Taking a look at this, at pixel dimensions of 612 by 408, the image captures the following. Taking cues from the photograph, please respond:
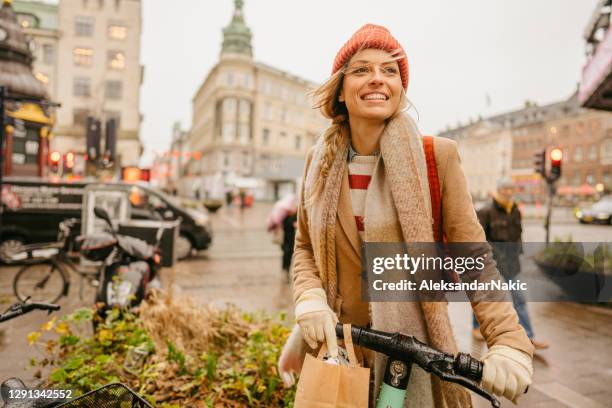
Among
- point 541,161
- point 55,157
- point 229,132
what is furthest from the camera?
point 229,132

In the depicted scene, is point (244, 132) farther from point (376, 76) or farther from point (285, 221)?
point (376, 76)

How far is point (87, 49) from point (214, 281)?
109 ft

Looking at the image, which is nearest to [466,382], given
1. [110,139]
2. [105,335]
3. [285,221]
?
[105,335]

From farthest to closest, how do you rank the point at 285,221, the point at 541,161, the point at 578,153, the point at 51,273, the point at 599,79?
the point at 578,153 → the point at 541,161 → the point at 285,221 → the point at 51,273 → the point at 599,79

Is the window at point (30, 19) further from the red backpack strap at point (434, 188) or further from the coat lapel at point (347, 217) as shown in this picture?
the red backpack strap at point (434, 188)

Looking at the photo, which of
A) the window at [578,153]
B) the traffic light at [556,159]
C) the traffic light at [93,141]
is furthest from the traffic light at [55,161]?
the window at [578,153]

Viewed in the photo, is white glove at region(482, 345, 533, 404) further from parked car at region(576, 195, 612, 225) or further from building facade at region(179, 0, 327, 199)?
building facade at region(179, 0, 327, 199)

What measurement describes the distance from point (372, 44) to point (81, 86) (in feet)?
130

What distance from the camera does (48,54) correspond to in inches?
1341

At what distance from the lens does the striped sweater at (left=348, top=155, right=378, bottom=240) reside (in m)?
1.54

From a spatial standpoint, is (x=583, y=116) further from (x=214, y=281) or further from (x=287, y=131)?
(x=214, y=281)

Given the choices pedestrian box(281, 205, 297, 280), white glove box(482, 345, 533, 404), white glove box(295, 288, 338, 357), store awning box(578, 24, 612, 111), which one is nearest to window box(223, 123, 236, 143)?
pedestrian box(281, 205, 297, 280)

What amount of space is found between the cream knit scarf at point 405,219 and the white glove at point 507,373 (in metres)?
0.23

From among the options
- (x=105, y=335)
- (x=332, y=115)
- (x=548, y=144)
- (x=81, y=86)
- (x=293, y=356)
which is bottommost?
(x=105, y=335)
